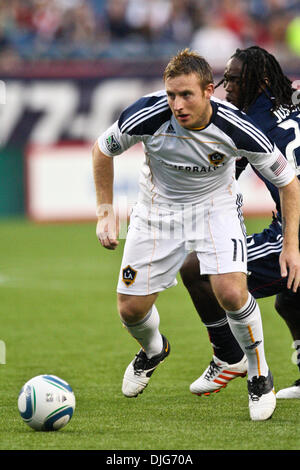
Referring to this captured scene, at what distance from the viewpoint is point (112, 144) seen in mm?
5078

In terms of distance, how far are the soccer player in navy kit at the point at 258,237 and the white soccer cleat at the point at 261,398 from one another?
483mm

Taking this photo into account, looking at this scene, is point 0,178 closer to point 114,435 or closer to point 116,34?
point 116,34

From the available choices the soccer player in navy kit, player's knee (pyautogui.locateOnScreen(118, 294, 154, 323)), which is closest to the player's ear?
the soccer player in navy kit

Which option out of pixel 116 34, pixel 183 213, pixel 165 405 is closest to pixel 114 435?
pixel 165 405

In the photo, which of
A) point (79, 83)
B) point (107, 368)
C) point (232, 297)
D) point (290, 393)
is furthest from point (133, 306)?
point (79, 83)

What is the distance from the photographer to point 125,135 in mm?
Answer: 4992

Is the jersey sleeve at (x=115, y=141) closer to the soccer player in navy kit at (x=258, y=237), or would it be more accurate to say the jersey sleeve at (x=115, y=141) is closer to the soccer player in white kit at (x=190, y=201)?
the soccer player in white kit at (x=190, y=201)

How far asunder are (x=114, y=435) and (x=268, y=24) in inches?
548

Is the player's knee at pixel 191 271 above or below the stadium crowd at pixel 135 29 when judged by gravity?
above

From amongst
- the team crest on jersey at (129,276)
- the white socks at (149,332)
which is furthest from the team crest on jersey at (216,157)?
the white socks at (149,332)

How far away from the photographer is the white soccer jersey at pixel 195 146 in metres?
4.82

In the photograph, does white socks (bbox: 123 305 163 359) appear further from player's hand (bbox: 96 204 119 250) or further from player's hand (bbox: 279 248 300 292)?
player's hand (bbox: 279 248 300 292)

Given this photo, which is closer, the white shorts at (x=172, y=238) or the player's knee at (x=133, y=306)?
the white shorts at (x=172, y=238)

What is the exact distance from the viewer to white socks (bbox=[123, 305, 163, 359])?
Result: 5.37m
